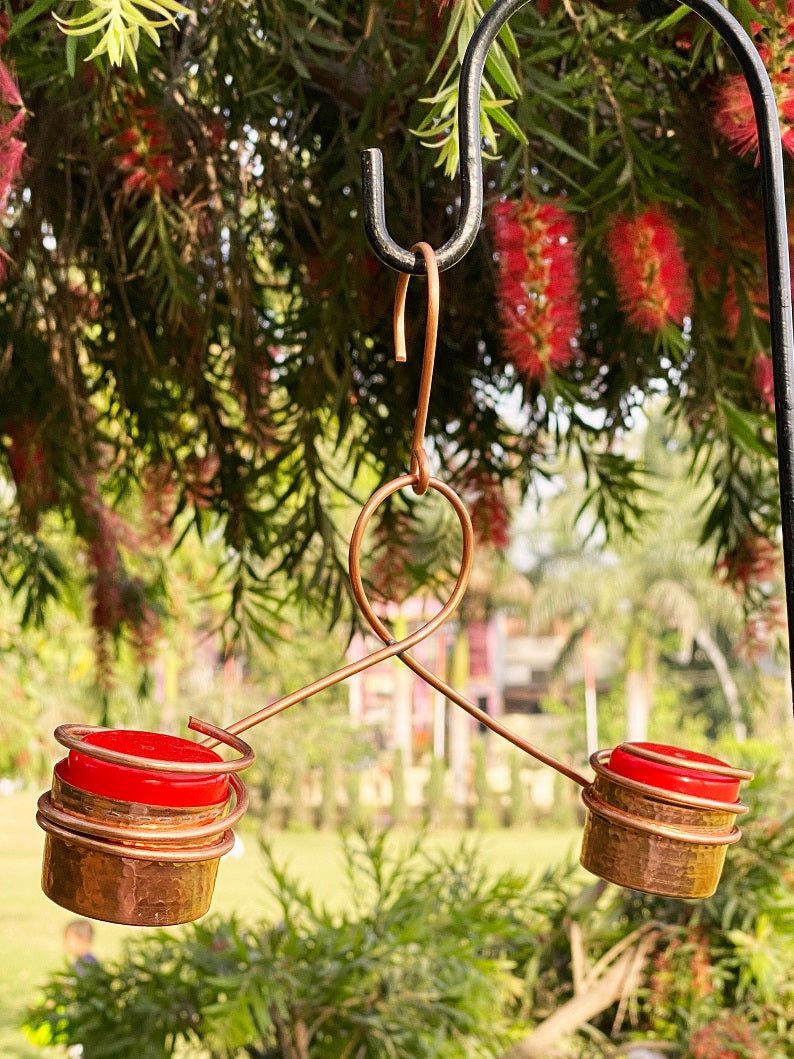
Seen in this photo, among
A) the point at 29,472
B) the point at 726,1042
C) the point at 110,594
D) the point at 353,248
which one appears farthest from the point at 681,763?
the point at 726,1042

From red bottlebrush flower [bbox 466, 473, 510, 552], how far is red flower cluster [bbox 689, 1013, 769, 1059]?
0.83 metres

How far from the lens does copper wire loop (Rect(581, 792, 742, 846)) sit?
516mm

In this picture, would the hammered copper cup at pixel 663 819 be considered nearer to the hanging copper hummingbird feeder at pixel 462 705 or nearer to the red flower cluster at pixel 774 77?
the hanging copper hummingbird feeder at pixel 462 705

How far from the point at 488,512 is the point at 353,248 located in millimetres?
311

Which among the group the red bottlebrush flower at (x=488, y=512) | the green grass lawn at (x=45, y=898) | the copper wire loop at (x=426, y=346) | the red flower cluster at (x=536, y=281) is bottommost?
the green grass lawn at (x=45, y=898)

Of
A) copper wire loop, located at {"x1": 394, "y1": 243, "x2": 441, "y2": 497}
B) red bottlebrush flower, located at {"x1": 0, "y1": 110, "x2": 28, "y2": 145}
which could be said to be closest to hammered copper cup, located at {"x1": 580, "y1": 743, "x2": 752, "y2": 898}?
copper wire loop, located at {"x1": 394, "y1": 243, "x2": 441, "y2": 497}

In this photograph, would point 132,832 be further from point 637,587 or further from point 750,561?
point 637,587

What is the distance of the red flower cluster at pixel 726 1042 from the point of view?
1.54 meters

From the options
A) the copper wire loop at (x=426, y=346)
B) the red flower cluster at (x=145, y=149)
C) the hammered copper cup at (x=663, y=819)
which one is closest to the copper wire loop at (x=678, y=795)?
the hammered copper cup at (x=663, y=819)

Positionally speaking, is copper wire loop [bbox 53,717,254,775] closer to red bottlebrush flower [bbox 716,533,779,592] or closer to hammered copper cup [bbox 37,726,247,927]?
hammered copper cup [bbox 37,726,247,927]

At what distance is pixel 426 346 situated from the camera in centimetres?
43

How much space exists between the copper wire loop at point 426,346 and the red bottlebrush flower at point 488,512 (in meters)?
0.64

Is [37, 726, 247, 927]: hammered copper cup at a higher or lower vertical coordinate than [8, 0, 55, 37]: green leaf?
lower

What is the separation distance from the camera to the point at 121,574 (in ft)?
4.80
